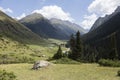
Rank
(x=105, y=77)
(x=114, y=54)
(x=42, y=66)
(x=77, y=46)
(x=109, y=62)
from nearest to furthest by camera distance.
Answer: (x=105, y=77)
(x=42, y=66)
(x=109, y=62)
(x=114, y=54)
(x=77, y=46)

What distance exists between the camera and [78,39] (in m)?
101

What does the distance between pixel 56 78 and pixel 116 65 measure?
17.6 m

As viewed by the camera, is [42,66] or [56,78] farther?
[42,66]

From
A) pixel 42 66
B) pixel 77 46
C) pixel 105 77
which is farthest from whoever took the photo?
pixel 77 46

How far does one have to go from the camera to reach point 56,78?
→ 36.2 metres

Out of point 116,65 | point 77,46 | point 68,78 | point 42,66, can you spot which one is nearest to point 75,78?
point 68,78

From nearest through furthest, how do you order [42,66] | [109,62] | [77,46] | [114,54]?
[42,66] < [109,62] < [114,54] < [77,46]

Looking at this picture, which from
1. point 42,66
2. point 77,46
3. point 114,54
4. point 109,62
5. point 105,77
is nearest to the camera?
point 105,77

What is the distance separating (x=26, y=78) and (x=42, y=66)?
10.6 m

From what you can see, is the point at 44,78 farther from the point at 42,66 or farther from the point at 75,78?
the point at 42,66

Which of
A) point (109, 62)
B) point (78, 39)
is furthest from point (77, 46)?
point (109, 62)

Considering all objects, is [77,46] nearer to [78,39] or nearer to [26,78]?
[78,39]

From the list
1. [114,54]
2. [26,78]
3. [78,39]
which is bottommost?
[26,78]

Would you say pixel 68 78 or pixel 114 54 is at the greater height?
pixel 114 54
